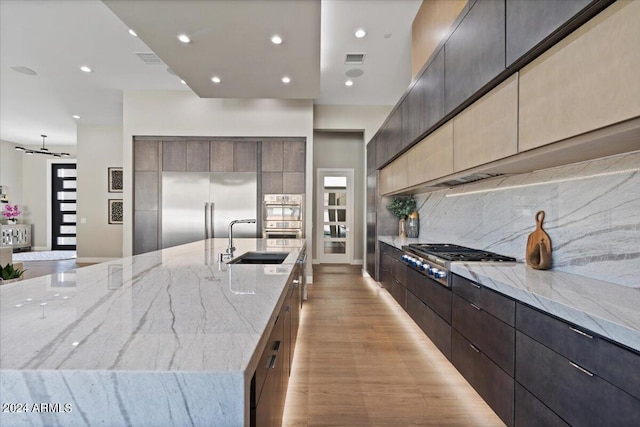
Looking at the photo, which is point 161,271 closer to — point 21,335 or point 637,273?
point 21,335

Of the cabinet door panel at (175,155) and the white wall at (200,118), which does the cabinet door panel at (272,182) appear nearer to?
the white wall at (200,118)

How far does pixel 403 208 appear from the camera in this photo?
4758 millimetres

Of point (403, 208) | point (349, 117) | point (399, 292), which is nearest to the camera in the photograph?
point (399, 292)

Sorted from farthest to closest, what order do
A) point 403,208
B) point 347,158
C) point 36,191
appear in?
point 36,191 < point 347,158 < point 403,208

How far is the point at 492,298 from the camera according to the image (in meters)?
1.75

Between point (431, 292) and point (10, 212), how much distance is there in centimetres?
1201

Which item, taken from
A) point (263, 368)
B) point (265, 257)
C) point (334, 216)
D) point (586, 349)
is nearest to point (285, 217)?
point (334, 216)

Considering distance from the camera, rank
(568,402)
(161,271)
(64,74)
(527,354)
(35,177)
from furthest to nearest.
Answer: (35,177), (64,74), (161,271), (527,354), (568,402)

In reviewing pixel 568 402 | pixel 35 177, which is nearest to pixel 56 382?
pixel 568 402

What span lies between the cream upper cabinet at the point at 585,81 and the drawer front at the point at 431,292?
4.14ft

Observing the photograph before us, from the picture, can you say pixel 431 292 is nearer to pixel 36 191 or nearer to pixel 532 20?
pixel 532 20

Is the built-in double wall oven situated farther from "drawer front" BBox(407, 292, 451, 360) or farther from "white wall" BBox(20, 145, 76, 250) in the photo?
"white wall" BBox(20, 145, 76, 250)

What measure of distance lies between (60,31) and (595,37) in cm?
547

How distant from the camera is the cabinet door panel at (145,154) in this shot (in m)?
5.92
